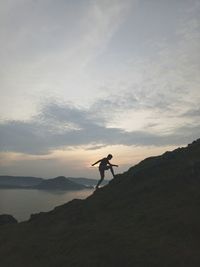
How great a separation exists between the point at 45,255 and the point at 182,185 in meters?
10.6

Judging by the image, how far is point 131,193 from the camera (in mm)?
27266

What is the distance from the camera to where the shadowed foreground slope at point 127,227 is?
17.8m

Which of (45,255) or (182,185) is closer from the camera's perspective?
(45,255)

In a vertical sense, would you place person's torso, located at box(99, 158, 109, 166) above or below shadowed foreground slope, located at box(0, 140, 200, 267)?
above

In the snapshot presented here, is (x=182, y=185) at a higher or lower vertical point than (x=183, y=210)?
higher

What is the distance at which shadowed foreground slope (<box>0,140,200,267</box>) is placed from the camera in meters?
17.8

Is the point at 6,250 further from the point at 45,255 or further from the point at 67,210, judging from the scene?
the point at 67,210

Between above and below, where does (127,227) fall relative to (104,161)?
below

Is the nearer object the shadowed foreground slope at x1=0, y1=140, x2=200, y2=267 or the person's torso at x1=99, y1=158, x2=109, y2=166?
the shadowed foreground slope at x1=0, y1=140, x2=200, y2=267

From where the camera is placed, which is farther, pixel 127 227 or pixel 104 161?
pixel 104 161

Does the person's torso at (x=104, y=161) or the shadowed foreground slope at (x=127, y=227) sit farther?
the person's torso at (x=104, y=161)

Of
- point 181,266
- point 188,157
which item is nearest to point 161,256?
point 181,266

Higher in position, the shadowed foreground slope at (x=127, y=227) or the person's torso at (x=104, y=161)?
the person's torso at (x=104, y=161)

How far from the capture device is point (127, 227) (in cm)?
2131
